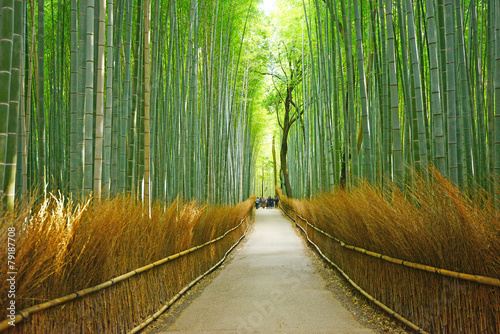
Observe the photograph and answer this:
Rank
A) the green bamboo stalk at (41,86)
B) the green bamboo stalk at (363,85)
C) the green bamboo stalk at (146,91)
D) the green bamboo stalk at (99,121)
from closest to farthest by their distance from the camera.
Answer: the green bamboo stalk at (99,121), the green bamboo stalk at (146,91), the green bamboo stalk at (41,86), the green bamboo stalk at (363,85)

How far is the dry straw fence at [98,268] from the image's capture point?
180 centimetres

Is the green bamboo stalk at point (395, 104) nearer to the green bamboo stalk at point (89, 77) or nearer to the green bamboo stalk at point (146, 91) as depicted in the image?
the green bamboo stalk at point (146, 91)

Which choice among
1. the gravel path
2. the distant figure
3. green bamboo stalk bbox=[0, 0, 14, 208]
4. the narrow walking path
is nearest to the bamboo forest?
green bamboo stalk bbox=[0, 0, 14, 208]

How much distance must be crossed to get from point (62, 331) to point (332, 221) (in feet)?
12.1

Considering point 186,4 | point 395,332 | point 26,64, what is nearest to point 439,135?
point 395,332

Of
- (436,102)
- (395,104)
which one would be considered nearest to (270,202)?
(395,104)

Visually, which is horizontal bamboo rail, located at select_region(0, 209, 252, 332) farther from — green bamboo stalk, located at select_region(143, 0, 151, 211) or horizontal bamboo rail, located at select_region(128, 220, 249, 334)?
green bamboo stalk, located at select_region(143, 0, 151, 211)

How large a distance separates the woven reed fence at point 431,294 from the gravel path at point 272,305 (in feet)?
0.64

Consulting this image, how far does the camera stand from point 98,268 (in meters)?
2.41

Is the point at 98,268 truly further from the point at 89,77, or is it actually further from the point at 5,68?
→ the point at 89,77

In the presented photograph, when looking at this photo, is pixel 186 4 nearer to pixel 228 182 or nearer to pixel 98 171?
pixel 98 171

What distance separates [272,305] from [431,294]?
1.41 meters

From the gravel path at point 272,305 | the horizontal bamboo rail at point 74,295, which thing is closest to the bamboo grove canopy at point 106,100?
the horizontal bamboo rail at point 74,295

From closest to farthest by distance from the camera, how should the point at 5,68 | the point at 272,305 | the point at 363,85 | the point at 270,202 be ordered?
the point at 5,68 < the point at 272,305 < the point at 363,85 < the point at 270,202
